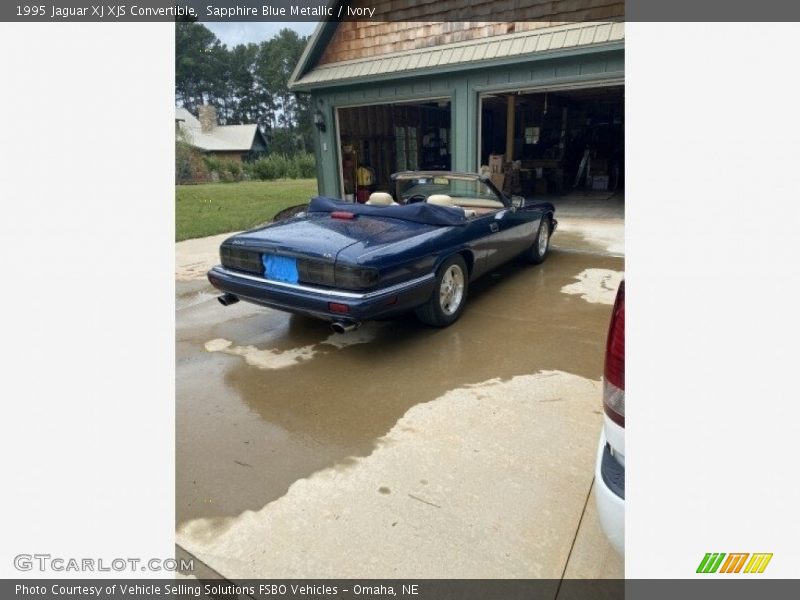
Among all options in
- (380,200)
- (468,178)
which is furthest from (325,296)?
(468,178)

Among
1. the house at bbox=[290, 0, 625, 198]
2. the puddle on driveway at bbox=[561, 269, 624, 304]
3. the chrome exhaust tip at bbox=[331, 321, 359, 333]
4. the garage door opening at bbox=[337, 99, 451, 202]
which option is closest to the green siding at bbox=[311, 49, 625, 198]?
the house at bbox=[290, 0, 625, 198]

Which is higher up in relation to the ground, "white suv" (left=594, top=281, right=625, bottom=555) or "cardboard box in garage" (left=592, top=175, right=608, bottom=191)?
"cardboard box in garage" (left=592, top=175, right=608, bottom=191)

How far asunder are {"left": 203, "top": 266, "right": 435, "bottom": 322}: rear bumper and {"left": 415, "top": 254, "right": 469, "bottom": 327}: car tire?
183mm

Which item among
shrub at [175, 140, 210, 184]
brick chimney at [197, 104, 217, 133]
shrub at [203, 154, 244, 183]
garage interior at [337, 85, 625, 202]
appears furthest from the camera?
brick chimney at [197, 104, 217, 133]

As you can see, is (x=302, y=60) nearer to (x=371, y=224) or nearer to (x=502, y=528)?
(x=371, y=224)

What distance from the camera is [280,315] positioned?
469 cm

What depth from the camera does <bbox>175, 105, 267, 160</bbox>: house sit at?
4256 centimetres

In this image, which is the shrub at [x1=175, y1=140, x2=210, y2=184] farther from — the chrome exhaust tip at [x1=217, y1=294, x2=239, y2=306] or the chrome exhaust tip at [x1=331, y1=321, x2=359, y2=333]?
the chrome exhaust tip at [x1=331, y1=321, x2=359, y2=333]

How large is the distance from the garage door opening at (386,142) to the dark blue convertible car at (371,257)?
20.6 ft

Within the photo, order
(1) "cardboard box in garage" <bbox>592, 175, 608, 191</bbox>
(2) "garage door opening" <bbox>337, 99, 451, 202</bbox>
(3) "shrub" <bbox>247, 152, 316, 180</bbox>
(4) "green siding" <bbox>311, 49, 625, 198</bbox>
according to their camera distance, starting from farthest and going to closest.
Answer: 1. (3) "shrub" <bbox>247, 152, 316, 180</bbox>
2. (1) "cardboard box in garage" <bbox>592, 175, 608, 191</bbox>
3. (2) "garage door opening" <bbox>337, 99, 451, 202</bbox>
4. (4) "green siding" <bbox>311, 49, 625, 198</bbox>

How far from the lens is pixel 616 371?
5.21 feet

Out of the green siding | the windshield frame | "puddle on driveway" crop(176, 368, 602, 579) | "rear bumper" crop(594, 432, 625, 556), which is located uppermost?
the green siding

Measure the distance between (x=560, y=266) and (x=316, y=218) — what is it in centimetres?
326

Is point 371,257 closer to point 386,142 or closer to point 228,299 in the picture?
point 228,299
